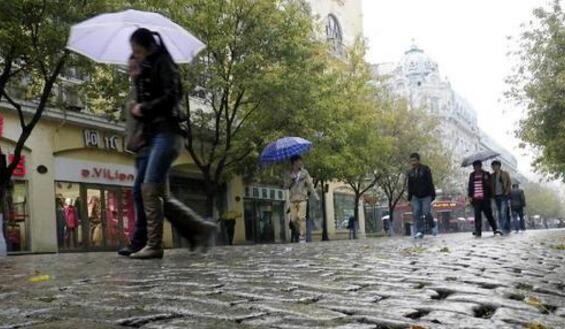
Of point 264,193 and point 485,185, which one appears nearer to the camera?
point 485,185

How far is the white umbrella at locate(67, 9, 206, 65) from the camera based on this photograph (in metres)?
7.56

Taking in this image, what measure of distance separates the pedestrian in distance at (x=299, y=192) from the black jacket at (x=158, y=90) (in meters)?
7.40

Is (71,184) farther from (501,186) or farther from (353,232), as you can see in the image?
(353,232)

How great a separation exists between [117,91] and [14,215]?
14.7 feet

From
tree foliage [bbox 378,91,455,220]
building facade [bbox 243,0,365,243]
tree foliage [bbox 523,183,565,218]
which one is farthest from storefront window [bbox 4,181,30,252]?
tree foliage [bbox 523,183,565,218]

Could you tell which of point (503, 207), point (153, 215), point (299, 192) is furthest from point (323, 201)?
point (153, 215)

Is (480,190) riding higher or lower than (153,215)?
higher

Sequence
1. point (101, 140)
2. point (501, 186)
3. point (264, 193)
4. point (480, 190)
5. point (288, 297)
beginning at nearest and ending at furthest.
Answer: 1. point (288, 297)
2. point (480, 190)
3. point (501, 186)
4. point (101, 140)
5. point (264, 193)

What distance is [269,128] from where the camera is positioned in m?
21.2

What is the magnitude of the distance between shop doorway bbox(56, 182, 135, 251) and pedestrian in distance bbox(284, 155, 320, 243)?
852 cm

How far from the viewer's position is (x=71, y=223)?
63.7ft

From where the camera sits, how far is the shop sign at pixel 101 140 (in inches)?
801

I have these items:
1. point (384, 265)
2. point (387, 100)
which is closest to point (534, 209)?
point (387, 100)

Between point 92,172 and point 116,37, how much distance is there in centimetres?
1353
